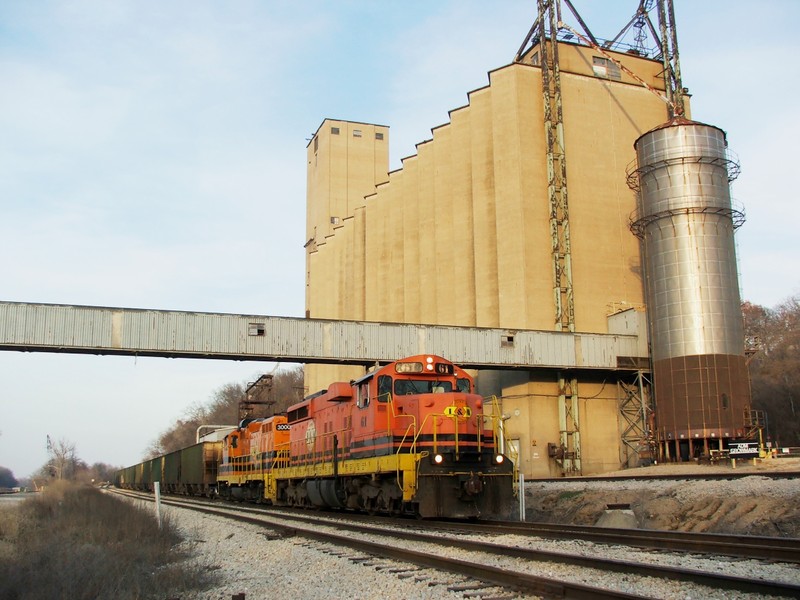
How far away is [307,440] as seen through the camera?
22359 mm

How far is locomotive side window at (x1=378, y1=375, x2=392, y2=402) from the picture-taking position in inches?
659

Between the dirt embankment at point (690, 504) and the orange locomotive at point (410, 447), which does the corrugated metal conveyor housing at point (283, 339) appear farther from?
the dirt embankment at point (690, 504)

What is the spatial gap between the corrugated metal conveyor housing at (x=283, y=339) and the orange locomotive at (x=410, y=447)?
11277mm

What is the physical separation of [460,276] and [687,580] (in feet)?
120

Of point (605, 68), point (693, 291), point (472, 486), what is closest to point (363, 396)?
point (472, 486)

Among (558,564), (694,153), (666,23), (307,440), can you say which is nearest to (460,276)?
(694,153)

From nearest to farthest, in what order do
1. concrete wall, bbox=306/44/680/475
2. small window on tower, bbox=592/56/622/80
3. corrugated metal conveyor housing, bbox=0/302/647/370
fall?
corrugated metal conveyor housing, bbox=0/302/647/370, concrete wall, bbox=306/44/680/475, small window on tower, bbox=592/56/622/80

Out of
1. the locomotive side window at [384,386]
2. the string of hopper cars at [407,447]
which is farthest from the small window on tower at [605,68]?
the locomotive side window at [384,386]

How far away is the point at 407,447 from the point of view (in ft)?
51.0

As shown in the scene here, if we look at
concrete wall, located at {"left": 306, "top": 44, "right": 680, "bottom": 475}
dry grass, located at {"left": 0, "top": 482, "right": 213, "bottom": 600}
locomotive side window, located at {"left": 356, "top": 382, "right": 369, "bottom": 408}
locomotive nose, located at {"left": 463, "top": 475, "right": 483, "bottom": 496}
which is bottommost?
dry grass, located at {"left": 0, "top": 482, "right": 213, "bottom": 600}

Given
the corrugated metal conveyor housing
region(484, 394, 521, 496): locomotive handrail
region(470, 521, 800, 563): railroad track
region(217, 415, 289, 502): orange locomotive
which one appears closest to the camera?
region(470, 521, 800, 563): railroad track

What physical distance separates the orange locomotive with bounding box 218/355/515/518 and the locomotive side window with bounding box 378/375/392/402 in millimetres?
24

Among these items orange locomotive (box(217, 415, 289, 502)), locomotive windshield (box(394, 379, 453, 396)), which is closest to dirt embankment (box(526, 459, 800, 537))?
locomotive windshield (box(394, 379, 453, 396))

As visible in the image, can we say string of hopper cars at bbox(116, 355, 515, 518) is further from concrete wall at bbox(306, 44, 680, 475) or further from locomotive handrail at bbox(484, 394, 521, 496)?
concrete wall at bbox(306, 44, 680, 475)
